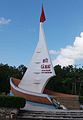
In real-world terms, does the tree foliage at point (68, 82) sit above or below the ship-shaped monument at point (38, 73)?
below

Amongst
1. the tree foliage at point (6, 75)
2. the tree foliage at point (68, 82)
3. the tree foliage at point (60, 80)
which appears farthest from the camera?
the tree foliage at point (68, 82)

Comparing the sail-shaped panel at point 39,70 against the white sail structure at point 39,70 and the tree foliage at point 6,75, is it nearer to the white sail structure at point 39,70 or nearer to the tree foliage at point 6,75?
the white sail structure at point 39,70

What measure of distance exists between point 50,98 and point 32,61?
5.17 meters

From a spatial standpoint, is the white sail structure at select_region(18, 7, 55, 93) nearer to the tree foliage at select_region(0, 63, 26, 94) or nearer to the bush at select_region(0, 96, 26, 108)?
the bush at select_region(0, 96, 26, 108)

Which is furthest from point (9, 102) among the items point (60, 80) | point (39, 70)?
point (60, 80)

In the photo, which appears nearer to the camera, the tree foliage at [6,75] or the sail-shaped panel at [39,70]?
the sail-shaped panel at [39,70]

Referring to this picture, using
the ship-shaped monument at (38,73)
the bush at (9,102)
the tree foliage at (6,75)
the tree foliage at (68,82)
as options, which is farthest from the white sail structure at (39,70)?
the tree foliage at (68,82)

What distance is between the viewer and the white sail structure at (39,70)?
3209 centimetres

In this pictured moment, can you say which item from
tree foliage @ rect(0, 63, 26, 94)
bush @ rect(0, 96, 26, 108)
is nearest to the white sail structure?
bush @ rect(0, 96, 26, 108)

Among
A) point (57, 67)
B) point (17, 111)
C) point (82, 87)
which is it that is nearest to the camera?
point (17, 111)

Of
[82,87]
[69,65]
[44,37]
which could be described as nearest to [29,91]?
[44,37]

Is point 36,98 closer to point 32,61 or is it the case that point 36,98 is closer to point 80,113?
point 32,61

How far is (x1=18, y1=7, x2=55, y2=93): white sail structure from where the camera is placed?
32094 mm

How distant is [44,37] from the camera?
3328 cm
